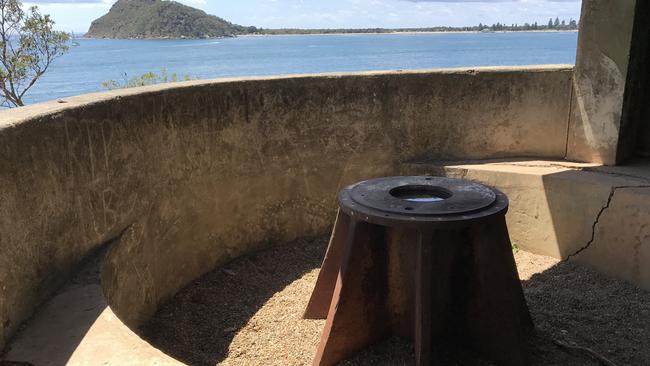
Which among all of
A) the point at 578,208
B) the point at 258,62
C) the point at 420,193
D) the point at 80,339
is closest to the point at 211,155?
the point at 420,193

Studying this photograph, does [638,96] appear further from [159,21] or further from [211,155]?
[159,21]

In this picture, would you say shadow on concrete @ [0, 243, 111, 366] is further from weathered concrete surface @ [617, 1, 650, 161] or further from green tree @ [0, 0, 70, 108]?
green tree @ [0, 0, 70, 108]

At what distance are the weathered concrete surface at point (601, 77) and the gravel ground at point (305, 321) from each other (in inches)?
55.6

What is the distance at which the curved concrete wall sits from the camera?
2900 mm

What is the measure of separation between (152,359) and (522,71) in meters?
5.02

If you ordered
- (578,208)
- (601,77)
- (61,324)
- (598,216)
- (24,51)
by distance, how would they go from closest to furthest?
(61,324)
(598,216)
(578,208)
(601,77)
(24,51)

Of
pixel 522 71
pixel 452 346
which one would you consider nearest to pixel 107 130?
pixel 452 346

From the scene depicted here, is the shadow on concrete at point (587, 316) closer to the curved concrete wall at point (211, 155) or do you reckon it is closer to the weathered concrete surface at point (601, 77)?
the weathered concrete surface at point (601, 77)

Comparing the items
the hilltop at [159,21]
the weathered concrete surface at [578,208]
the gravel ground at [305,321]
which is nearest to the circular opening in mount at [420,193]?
the gravel ground at [305,321]

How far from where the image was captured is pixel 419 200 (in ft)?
11.7

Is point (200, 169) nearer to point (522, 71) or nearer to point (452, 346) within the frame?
point (452, 346)

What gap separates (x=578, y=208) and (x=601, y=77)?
59.1 inches

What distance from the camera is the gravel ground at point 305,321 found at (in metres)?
3.57

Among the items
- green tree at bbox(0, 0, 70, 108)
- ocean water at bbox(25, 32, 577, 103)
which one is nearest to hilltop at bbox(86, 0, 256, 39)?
ocean water at bbox(25, 32, 577, 103)
